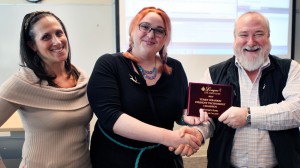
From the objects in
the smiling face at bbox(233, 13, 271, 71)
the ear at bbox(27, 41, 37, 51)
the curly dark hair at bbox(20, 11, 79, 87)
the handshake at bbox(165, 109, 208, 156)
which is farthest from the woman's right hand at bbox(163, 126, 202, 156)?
the ear at bbox(27, 41, 37, 51)

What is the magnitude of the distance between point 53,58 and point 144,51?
463 millimetres

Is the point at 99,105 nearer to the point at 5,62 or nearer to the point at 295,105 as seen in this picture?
the point at 295,105

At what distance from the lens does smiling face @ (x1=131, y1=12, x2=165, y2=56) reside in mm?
1355

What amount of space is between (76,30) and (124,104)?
181 centimetres

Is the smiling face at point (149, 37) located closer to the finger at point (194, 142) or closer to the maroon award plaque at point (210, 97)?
the maroon award plaque at point (210, 97)

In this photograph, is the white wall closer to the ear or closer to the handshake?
the handshake

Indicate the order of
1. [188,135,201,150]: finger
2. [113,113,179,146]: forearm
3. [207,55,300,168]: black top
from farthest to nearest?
[207,55,300,168]: black top → [188,135,201,150]: finger → [113,113,179,146]: forearm

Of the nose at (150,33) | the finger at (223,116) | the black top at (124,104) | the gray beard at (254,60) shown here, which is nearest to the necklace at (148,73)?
the black top at (124,104)

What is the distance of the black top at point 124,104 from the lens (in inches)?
49.1

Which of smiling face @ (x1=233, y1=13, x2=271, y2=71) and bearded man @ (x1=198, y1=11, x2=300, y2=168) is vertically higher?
smiling face @ (x1=233, y1=13, x2=271, y2=71)

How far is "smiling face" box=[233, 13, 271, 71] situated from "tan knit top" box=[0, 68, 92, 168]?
37.5 inches

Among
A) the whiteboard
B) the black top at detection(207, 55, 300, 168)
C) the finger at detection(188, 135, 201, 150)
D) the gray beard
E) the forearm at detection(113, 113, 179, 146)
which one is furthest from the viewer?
the whiteboard

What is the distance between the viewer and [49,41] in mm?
1417

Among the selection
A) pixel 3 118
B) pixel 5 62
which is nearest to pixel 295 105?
pixel 3 118
